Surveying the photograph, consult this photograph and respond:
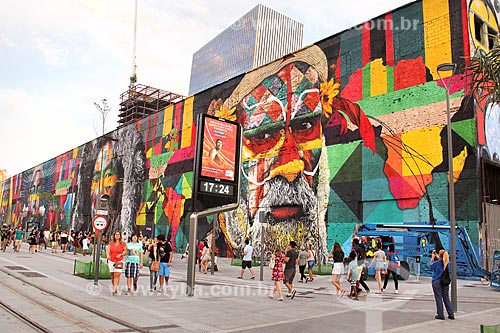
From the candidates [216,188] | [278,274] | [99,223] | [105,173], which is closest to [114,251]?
[99,223]

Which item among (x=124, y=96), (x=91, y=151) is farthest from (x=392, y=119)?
(x=124, y=96)

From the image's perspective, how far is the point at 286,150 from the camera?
30469mm

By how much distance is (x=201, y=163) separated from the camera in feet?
36.7

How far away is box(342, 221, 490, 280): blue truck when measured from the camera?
18.9 metres

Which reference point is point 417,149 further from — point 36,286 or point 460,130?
point 36,286

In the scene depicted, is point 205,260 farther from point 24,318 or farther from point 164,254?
point 24,318

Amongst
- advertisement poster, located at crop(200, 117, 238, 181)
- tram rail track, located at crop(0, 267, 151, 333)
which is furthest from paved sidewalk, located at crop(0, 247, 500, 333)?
advertisement poster, located at crop(200, 117, 238, 181)

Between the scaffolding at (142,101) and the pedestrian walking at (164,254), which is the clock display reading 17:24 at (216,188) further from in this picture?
the scaffolding at (142,101)

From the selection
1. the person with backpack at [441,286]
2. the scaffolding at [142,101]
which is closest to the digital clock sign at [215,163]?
the person with backpack at [441,286]

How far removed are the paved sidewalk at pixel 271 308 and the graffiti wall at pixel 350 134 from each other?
4300 millimetres

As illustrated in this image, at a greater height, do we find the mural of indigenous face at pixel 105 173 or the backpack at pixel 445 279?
the mural of indigenous face at pixel 105 173

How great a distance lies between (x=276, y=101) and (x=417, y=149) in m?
12.4

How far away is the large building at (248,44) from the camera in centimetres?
11075

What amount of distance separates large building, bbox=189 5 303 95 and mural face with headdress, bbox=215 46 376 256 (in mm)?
75405
